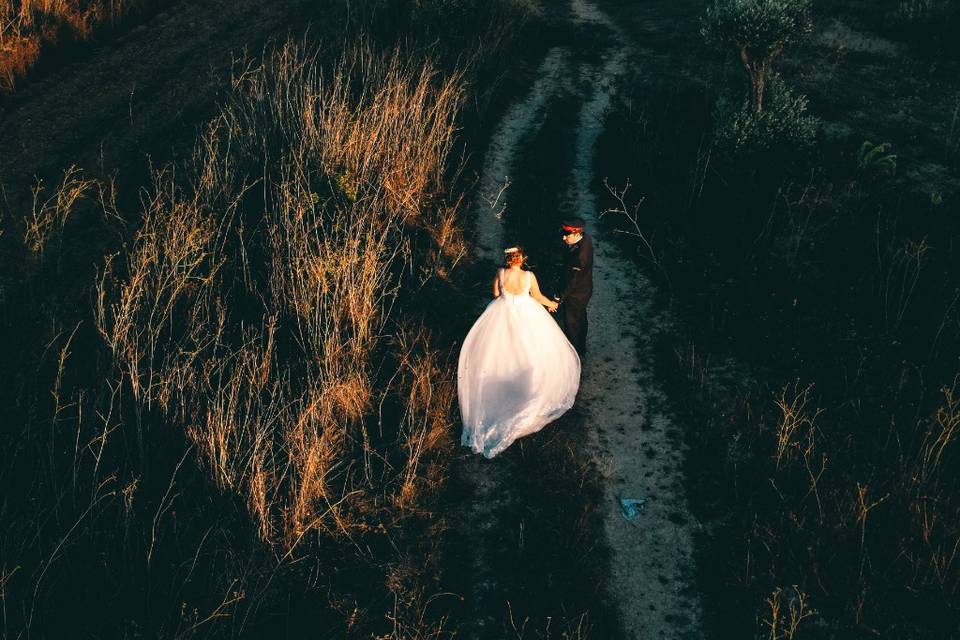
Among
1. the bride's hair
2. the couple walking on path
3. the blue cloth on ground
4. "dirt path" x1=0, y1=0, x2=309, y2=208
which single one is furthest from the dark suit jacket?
"dirt path" x1=0, y1=0, x2=309, y2=208

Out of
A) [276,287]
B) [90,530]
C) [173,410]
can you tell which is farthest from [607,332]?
[90,530]

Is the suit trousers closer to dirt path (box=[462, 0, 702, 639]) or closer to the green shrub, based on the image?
dirt path (box=[462, 0, 702, 639])

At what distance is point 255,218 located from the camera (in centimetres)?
912

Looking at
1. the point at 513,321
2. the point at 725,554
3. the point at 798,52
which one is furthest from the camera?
the point at 798,52

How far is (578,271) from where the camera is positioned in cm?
722

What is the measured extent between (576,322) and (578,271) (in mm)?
640

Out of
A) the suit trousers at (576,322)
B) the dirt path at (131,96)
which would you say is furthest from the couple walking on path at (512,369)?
the dirt path at (131,96)

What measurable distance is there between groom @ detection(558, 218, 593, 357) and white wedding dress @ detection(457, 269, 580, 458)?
0.63 m

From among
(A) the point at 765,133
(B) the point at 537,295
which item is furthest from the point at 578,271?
(A) the point at 765,133

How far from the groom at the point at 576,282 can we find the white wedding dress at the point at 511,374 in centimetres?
63

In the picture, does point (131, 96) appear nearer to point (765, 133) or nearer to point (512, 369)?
point (512, 369)

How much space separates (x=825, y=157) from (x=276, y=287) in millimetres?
8371

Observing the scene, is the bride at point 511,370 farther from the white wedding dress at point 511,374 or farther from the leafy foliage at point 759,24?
the leafy foliage at point 759,24

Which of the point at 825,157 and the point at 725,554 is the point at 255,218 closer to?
the point at 725,554
